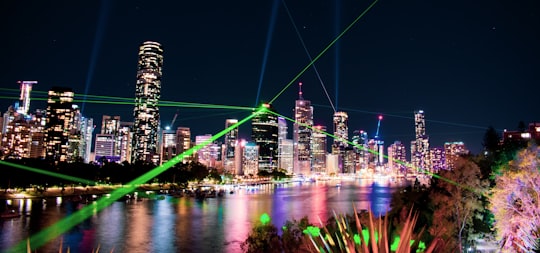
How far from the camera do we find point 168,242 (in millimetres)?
34031

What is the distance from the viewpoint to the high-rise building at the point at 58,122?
6467 inches

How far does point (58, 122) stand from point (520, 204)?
7000 inches

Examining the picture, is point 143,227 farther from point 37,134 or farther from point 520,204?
point 37,134

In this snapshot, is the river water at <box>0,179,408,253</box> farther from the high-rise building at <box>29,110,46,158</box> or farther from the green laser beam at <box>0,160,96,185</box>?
the high-rise building at <box>29,110,46,158</box>

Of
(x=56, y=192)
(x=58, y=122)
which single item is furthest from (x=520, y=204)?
(x=58, y=122)

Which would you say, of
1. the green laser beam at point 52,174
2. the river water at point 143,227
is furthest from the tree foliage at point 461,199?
the green laser beam at point 52,174

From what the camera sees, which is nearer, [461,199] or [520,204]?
[520,204]

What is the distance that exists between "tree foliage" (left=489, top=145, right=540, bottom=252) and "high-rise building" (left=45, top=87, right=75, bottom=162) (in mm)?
173282

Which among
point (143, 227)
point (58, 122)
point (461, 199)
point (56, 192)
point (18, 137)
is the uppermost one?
point (58, 122)

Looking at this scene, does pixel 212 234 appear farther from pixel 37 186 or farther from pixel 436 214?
pixel 37 186

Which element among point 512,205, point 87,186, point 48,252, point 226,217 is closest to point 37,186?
point 87,186

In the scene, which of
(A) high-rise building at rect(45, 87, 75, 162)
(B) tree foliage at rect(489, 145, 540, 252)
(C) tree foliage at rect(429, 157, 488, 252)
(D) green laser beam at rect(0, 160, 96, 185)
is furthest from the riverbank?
(A) high-rise building at rect(45, 87, 75, 162)

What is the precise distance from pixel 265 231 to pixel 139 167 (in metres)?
92.7

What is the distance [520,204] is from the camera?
1670 centimetres
